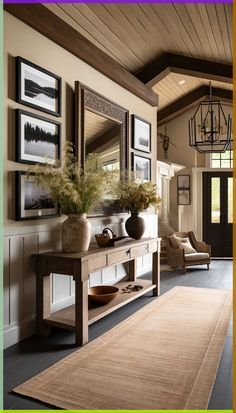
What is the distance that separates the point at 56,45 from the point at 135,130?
2.16 meters

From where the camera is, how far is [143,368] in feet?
8.87

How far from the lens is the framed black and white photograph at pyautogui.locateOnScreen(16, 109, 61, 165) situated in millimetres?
3227

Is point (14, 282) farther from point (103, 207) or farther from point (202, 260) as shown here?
point (202, 260)

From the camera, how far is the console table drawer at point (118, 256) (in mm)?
3693

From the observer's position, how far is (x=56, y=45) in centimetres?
378

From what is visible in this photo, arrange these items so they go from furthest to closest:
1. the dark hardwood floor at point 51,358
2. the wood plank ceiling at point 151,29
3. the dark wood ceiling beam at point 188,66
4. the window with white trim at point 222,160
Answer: the window with white trim at point 222,160
the dark wood ceiling beam at point 188,66
the wood plank ceiling at point 151,29
the dark hardwood floor at point 51,358

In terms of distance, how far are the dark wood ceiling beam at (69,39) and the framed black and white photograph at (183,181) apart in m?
3.89

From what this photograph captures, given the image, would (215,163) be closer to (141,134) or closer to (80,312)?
(141,134)

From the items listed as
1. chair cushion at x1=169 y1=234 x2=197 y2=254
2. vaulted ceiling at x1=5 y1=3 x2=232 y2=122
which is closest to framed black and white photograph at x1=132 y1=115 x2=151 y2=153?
vaulted ceiling at x1=5 y1=3 x2=232 y2=122

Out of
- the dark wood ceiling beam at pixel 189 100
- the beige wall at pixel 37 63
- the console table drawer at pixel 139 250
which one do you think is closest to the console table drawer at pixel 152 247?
the console table drawer at pixel 139 250

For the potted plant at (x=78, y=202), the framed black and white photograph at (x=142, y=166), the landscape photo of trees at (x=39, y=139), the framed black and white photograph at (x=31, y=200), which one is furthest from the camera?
the framed black and white photograph at (x=142, y=166)

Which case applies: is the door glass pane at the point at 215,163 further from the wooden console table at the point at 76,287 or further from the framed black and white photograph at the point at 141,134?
the wooden console table at the point at 76,287

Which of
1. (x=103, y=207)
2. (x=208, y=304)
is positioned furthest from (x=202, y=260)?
(x=103, y=207)

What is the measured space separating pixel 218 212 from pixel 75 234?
6218 mm
